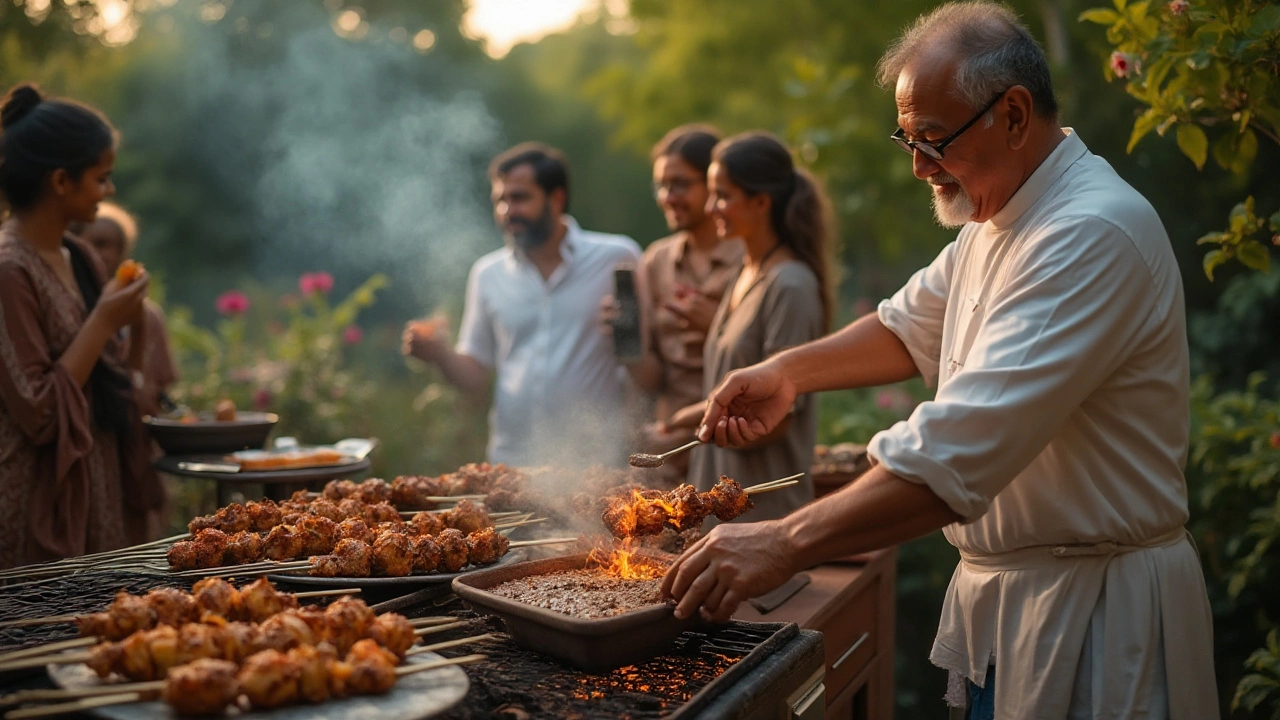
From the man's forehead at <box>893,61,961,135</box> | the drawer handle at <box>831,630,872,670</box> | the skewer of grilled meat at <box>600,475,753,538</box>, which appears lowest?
the drawer handle at <box>831,630,872,670</box>

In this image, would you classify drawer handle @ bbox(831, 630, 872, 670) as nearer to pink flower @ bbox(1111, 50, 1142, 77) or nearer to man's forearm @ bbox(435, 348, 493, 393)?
pink flower @ bbox(1111, 50, 1142, 77)

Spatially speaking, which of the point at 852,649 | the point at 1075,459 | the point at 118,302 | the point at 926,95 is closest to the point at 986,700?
the point at 1075,459

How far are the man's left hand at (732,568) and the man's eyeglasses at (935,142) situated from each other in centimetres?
111

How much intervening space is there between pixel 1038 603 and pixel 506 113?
2348cm

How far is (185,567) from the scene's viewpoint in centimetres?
309

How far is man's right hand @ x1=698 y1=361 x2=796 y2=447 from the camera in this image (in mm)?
3371

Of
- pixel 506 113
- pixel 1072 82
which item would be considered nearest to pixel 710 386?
pixel 1072 82

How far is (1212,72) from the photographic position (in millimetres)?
3295

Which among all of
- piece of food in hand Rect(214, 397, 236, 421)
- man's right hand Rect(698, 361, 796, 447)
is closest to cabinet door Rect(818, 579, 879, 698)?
man's right hand Rect(698, 361, 796, 447)

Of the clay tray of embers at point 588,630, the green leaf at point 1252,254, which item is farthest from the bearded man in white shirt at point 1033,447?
the green leaf at point 1252,254

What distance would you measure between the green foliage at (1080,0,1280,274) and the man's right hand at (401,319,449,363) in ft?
13.1

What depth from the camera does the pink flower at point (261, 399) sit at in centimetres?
795

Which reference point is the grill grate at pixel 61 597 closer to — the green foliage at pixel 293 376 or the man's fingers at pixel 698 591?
the man's fingers at pixel 698 591

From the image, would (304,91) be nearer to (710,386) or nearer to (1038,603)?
(710,386)
